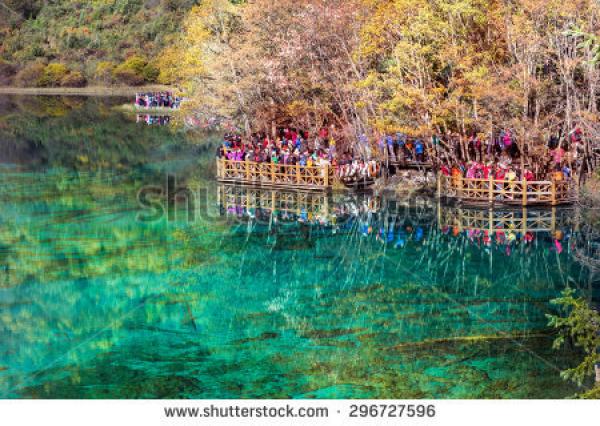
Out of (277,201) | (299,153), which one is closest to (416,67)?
(299,153)

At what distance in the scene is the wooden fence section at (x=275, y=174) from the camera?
135ft

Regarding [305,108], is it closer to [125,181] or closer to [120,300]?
[125,181]

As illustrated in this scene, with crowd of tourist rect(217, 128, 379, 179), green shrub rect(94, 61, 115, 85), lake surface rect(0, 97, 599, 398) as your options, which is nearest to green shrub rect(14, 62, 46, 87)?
green shrub rect(94, 61, 115, 85)

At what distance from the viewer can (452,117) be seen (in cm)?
3875

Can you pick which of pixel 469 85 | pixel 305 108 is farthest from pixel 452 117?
pixel 305 108

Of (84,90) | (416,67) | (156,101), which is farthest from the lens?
(84,90)

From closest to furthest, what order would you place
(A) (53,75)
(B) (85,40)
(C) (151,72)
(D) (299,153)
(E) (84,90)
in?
(D) (299,153) < (C) (151,72) < (E) (84,90) < (A) (53,75) < (B) (85,40)

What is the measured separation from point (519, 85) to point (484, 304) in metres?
14.8

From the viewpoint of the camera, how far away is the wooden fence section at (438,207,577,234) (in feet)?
109

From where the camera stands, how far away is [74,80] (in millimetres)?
113812

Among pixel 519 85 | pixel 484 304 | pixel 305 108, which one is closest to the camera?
pixel 484 304

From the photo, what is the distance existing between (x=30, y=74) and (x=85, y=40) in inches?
394

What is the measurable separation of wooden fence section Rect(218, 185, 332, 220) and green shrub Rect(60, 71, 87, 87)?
249 feet

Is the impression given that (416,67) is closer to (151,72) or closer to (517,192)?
(517,192)
